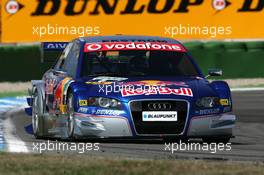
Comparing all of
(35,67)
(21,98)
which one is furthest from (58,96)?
(35,67)

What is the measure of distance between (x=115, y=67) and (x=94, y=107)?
1.13 m

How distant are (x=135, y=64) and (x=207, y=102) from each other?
1320mm

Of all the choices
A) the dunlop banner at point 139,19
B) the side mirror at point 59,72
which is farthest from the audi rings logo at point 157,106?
the dunlop banner at point 139,19

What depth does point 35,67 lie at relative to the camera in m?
26.7

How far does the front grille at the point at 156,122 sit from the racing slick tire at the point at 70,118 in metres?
0.76

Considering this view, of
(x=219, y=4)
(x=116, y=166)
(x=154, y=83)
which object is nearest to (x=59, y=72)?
(x=154, y=83)

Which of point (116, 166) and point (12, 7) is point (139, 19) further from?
point (116, 166)

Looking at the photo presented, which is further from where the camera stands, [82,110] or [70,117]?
[70,117]

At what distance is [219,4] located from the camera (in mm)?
32312

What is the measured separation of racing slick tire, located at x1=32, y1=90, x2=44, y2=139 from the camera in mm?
12948

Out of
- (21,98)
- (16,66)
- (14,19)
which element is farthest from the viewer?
(14,19)

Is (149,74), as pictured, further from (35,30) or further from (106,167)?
(35,30)

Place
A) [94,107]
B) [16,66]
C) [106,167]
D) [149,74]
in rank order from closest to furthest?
[106,167] → [94,107] → [149,74] → [16,66]

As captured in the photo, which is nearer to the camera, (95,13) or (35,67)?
(35,67)
